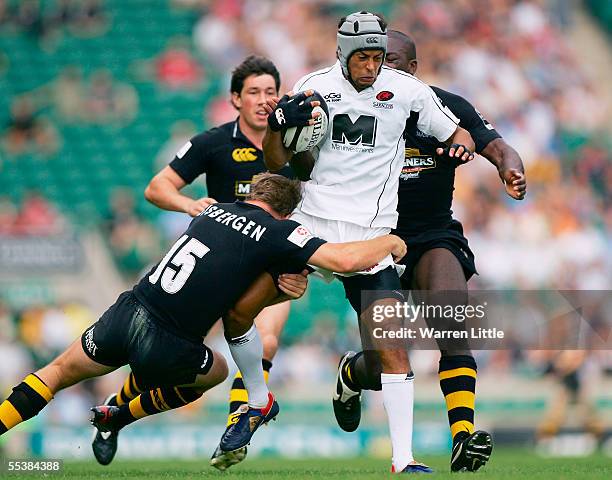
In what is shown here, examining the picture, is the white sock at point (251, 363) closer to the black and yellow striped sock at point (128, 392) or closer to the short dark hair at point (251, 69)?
the black and yellow striped sock at point (128, 392)

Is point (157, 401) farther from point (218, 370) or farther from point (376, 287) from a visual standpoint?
point (376, 287)

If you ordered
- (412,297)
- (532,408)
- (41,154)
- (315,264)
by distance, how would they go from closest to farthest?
(315,264) → (412,297) → (532,408) → (41,154)

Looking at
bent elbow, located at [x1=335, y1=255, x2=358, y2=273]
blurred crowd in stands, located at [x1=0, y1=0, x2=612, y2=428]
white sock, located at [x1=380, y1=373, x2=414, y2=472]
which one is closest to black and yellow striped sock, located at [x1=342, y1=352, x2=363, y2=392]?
white sock, located at [x1=380, y1=373, x2=414, y2=472]

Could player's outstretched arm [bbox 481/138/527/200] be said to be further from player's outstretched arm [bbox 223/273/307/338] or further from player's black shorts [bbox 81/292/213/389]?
player's black shorts [bbox 81/292/213/389]

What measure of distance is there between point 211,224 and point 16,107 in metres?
13.5

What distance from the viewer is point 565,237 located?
1806cm

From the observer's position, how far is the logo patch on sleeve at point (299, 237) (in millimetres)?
7105

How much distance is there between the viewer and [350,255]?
707cm

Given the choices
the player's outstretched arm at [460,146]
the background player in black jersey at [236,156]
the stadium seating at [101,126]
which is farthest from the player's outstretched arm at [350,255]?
the stadium seating at [101,126]

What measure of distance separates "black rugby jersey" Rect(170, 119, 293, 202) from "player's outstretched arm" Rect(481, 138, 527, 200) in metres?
2.03

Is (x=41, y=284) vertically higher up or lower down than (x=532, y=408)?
higher up

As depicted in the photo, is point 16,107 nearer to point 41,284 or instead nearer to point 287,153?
point 41,284

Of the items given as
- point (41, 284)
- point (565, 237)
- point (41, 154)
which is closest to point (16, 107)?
point (41, 154)

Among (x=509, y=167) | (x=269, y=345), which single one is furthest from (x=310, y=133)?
(x=269, y=345)
